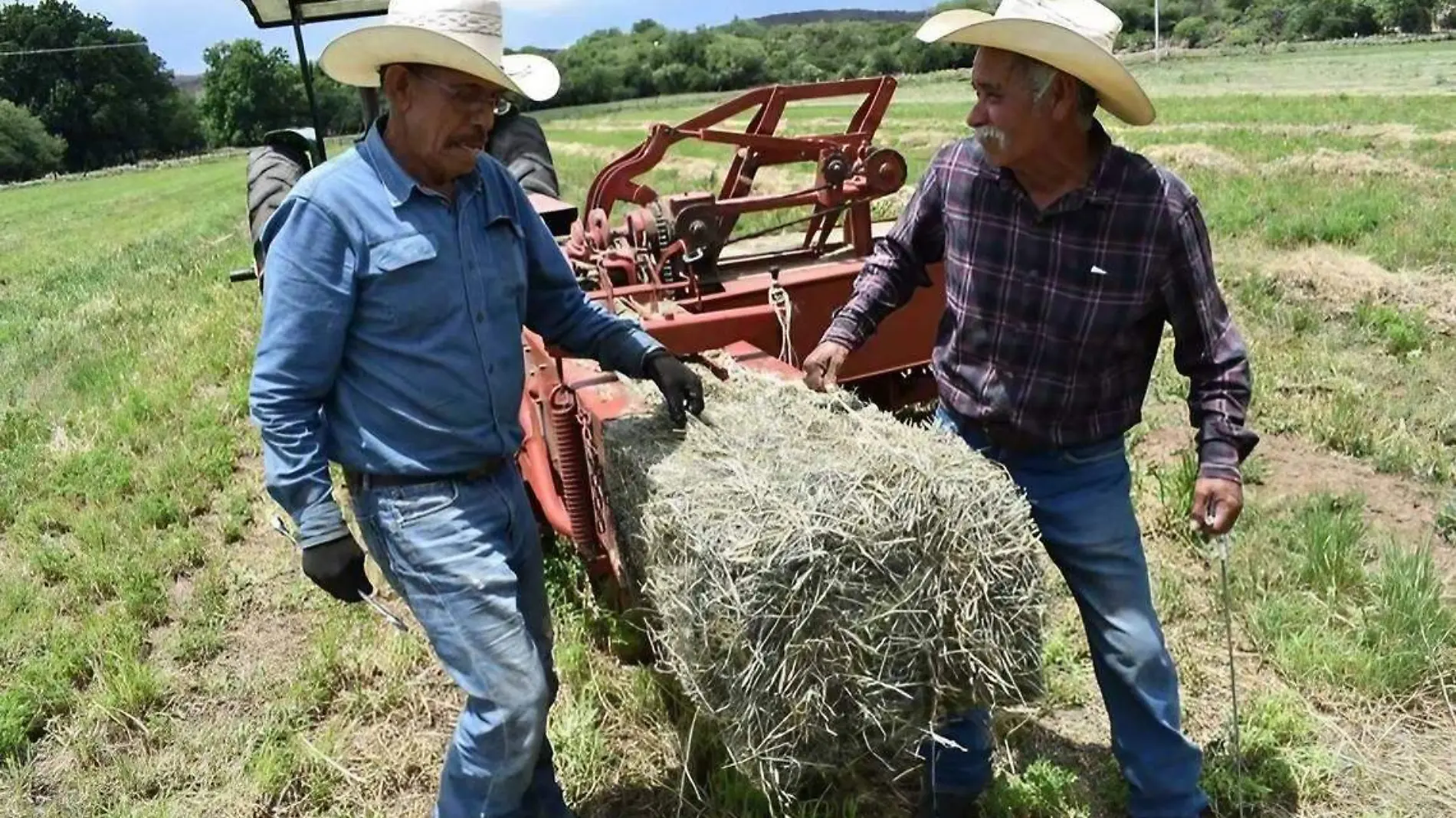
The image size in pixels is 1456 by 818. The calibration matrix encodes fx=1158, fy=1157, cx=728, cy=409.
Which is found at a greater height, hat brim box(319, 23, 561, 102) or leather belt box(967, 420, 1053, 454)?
hat brim box(319, 23, 561, 102)

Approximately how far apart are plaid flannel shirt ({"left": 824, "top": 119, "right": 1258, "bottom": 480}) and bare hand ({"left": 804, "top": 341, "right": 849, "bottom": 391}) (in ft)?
0.89

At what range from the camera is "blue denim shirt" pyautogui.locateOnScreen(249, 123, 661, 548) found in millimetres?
2408

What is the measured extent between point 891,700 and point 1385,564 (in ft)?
7.47

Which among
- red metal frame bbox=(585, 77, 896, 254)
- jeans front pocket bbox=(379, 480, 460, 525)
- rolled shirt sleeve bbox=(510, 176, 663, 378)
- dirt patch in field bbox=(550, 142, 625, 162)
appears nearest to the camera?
jeans front pocket bbox=(379, 480, 460, 525)

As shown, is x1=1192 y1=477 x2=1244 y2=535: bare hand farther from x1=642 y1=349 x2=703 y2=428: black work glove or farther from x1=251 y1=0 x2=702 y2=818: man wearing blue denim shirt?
x1=251 y1=0 x2=702 y2=818: man wearing blue denim shirt

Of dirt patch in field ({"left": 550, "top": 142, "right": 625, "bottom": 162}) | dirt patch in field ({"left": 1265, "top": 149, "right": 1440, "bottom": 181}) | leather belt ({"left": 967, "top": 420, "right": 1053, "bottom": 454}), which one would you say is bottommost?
dirt patch in field ({"left": 1265, "top": 149, "right": 1440, "bottom": 181})

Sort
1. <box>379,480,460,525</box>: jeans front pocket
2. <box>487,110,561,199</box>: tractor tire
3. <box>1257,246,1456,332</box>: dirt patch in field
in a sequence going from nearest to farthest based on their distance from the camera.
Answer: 1. <box>379,480,460,525</box>: jeans front pocket
2. <box>487,110,561,199</box>: tractor tire
3. <box>1257,246,1456,332</box>: dirt patch in field

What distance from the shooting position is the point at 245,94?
253ft

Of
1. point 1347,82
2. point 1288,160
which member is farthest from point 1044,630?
point 1347,82

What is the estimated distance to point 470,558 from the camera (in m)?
2.57

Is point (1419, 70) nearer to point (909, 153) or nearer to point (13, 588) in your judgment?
point (909, 153)

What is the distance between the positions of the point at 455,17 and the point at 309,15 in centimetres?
496

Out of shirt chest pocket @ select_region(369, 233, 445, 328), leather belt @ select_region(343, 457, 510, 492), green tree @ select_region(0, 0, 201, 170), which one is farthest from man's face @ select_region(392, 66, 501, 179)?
green tree @ select_region(0, 0, 201, 170)

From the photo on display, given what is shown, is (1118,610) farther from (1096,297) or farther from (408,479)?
(408,479)
